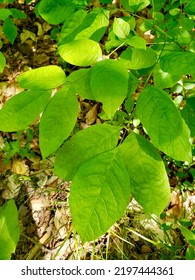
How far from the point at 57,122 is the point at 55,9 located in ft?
1.51

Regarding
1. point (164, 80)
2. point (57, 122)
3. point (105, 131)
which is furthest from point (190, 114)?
point (57, 122)

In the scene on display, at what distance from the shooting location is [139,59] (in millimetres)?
905

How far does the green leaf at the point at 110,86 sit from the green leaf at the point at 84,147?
0.13 m

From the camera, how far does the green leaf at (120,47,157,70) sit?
899 millimetres

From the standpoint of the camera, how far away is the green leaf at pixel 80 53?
870 mm

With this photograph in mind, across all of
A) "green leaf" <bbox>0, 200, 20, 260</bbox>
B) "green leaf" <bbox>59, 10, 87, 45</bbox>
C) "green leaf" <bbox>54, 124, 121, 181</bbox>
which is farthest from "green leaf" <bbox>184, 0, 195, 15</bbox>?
"green leaf" <bbox>0, 200, 20, 260</bbox>

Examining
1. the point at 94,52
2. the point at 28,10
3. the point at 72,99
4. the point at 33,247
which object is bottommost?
the point at 33,247

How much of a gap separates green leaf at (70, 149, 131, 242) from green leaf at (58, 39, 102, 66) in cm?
28

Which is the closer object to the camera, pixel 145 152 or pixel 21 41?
pixel 145 152

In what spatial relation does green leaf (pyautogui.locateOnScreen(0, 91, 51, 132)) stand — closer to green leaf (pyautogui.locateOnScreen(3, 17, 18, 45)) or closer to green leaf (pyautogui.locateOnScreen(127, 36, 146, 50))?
green leaf (pyautogui.locateOnScreen(127, 36, 146, 50))
